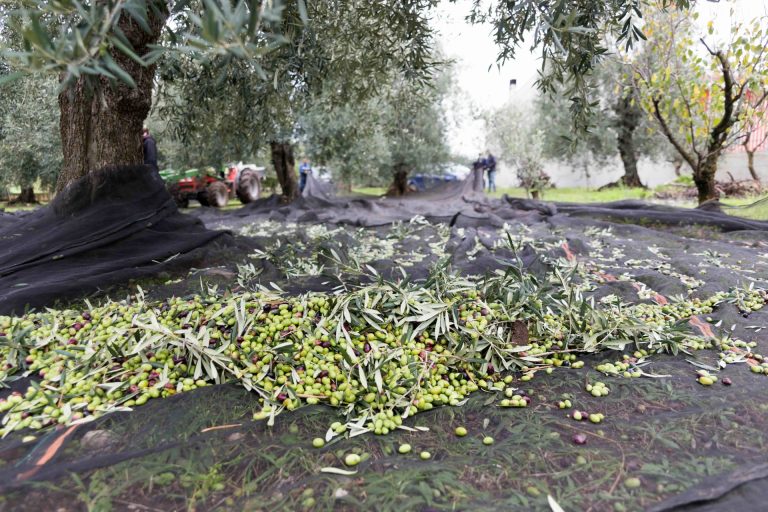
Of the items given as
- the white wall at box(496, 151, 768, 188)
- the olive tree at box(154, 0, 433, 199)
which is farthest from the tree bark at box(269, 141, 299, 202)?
the white wall at box(496, 151, 768, 188)

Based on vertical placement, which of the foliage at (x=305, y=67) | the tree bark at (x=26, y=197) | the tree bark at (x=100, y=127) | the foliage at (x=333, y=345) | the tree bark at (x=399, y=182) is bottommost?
the tree bark at (x=26, y=197)

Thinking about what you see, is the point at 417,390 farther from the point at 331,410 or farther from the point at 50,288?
the point at 50,288

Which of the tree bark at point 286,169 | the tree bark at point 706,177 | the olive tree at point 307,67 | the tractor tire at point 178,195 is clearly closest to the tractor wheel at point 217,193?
the tractor tire at point 178,195

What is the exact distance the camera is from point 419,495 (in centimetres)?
159

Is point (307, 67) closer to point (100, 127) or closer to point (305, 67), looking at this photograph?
point (305, 67)

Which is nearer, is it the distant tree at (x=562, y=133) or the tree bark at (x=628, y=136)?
the tree bark at (x=628, y=136)

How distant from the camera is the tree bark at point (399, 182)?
1629 cm

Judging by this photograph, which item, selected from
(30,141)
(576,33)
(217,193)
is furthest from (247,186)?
(576,33)

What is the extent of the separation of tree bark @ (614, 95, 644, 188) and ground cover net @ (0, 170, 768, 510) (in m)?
15.9

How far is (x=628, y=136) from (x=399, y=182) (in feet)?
29.7

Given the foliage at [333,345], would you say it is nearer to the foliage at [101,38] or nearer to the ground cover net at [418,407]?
the ground cover net at [418,407]

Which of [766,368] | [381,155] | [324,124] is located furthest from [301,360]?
[381,155]

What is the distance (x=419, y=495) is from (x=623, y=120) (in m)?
19.3

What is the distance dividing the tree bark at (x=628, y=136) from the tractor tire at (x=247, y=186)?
1362cm
